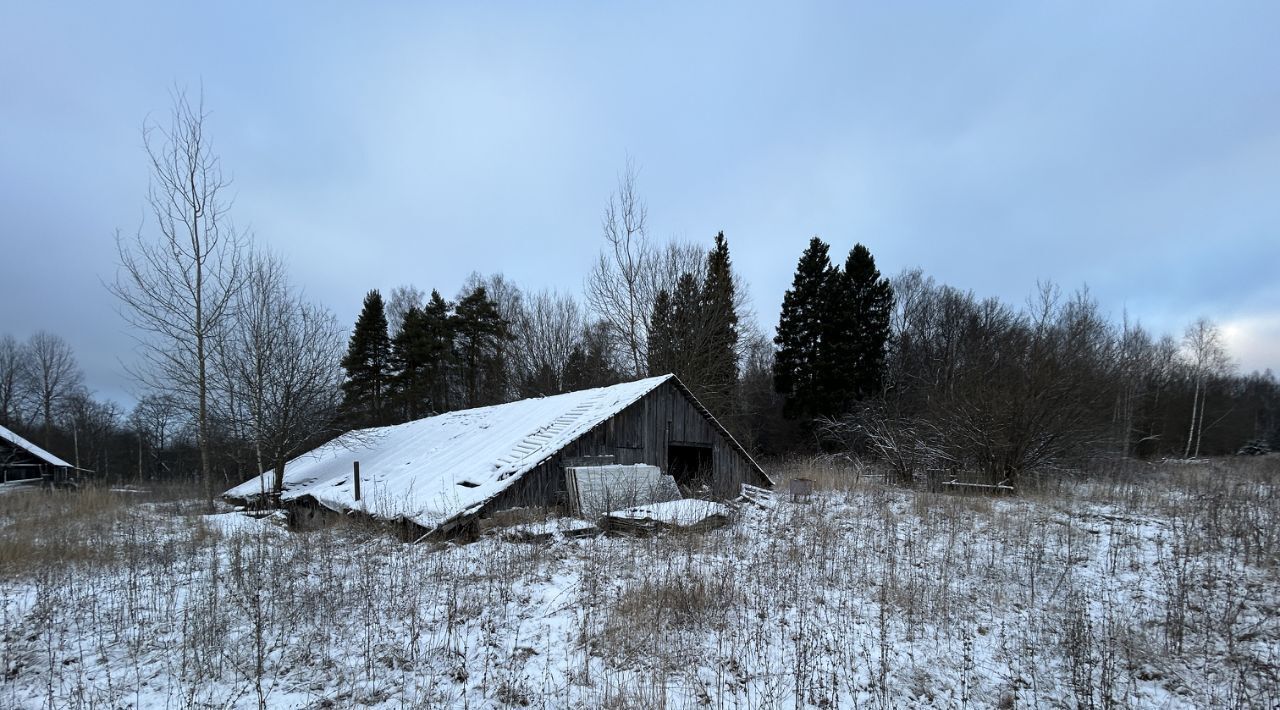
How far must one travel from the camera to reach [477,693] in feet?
14.2

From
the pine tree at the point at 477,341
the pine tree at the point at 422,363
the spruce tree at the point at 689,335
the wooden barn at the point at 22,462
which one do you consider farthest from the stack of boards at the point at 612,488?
the wooden barn at the point at 22,462

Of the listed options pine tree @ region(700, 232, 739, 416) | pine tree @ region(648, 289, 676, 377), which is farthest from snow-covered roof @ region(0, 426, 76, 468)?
pine tree @ region(700, 232, 739, 416)

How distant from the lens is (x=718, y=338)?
83.4ft

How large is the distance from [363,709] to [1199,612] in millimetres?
8255

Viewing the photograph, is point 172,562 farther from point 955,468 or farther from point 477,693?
point 955,468

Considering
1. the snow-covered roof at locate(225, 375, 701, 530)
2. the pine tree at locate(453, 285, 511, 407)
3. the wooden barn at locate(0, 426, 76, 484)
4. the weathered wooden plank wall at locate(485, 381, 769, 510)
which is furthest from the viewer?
the pine tree at locate(453, 285, 511, 407)

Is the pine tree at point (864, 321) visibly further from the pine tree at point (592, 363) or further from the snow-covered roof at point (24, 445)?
the snow-covered roof at point (24, 445)

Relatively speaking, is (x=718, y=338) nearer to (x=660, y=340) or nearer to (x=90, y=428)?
(x=660, y=340)

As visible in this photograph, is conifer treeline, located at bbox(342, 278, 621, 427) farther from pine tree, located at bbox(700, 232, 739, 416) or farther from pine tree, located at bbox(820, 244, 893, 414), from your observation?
pine tree, located at bbox(820, 244, 893, 414)

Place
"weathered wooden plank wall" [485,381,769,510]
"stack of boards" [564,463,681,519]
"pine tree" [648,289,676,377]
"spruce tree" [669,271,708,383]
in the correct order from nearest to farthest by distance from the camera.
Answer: "stack of boards" [564,463,681,519], "weathered wooden plank wall" [485,381,769,510], "spruce tree" [669,271,708,383], "pine tree" [648,289,676,377]

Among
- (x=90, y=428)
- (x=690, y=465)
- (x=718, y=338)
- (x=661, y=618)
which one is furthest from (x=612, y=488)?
(x=90, y=428)

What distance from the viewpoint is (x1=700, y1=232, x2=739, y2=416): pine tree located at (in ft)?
81.4

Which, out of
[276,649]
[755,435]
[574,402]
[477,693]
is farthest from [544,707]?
[755,435]

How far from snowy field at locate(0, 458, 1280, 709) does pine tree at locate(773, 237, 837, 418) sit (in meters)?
25.1
